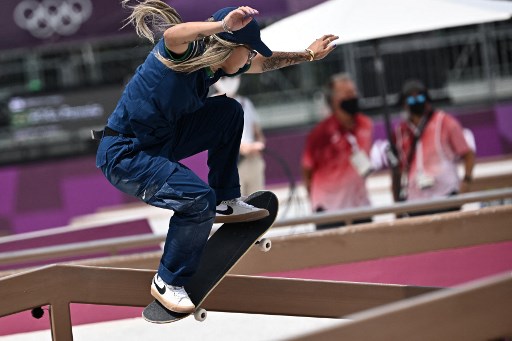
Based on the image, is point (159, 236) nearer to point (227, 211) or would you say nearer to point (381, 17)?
point (227, 211)

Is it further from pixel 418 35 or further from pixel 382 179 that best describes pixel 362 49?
pixel 382 179

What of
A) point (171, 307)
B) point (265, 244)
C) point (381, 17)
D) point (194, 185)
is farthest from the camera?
point (381, 17)

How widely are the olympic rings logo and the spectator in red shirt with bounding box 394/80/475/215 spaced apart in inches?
119

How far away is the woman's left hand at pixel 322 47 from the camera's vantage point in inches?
161

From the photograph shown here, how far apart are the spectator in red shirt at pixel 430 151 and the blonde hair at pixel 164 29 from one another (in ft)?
13.1

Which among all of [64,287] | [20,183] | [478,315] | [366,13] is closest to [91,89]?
[20,183]

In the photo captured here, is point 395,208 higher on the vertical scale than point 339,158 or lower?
lower

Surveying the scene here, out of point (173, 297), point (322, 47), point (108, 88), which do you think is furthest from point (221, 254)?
point (108, 88)

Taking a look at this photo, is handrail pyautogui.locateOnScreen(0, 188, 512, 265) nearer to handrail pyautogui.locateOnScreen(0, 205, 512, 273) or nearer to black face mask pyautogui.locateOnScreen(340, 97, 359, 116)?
handrail pyautogui.locateOnScreen(0, 205, 512, 273)

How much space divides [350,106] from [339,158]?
16.7 inches

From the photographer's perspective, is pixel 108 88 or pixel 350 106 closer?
pixel 350 106

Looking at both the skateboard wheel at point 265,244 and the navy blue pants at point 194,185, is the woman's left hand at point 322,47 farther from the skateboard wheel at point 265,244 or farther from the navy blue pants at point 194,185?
the skateboard wheel at point 265,244

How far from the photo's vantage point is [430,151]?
745 centimetres

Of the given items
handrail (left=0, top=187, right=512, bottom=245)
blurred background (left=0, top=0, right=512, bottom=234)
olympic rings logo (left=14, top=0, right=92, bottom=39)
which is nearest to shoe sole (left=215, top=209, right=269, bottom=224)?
handrail (left=0, top=187, right=512, bottom=245)
